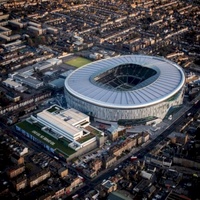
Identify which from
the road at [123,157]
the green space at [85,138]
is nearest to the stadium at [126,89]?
the road at [123,157]

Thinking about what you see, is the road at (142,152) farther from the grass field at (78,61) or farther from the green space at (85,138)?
the grass field at (78,61)

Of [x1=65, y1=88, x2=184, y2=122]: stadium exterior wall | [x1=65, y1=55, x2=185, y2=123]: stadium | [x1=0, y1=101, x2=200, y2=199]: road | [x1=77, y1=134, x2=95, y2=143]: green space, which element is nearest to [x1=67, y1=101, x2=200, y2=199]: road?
[x1=0, y1=101, x2=200, y2=199]: road

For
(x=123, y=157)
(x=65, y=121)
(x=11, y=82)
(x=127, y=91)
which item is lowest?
(x=123, y=157)

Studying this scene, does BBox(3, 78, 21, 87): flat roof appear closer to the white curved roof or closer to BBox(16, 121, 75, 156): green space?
the white curved roof

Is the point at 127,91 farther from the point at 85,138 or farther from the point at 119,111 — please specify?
the point at 85,138

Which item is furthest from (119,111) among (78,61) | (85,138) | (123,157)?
(78,61)

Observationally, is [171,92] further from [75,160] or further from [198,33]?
[198,33]

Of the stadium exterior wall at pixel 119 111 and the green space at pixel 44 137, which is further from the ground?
the stadium exterior wall at pixel 119 111
